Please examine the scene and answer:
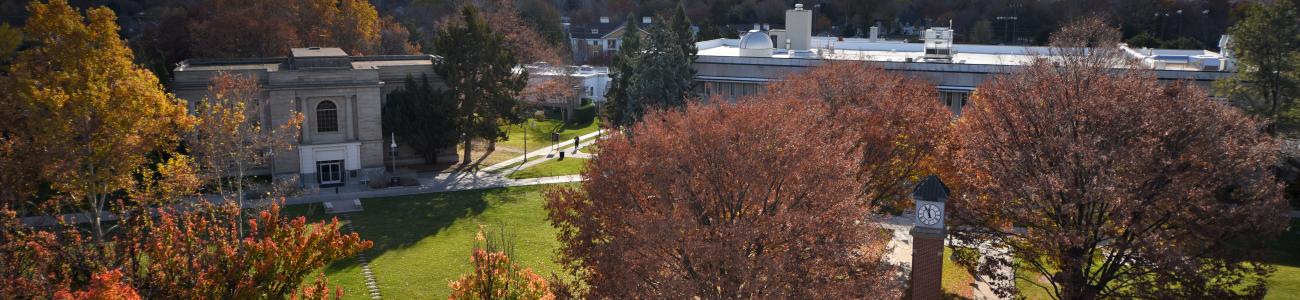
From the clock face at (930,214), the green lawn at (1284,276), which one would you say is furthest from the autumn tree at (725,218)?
the green lawn at (1284,276)

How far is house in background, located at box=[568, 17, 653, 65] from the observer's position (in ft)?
325

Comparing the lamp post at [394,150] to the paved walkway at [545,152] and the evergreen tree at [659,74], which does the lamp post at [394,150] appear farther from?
the evergreen tree at [659,74]

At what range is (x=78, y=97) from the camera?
26250 millimetres

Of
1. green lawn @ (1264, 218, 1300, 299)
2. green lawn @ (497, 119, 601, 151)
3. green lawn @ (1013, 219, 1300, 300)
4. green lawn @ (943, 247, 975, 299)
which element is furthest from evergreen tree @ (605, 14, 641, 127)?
green lawn @ (1264, 218, 1300, 299)

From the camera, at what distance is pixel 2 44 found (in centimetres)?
4325

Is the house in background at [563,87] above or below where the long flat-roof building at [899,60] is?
below

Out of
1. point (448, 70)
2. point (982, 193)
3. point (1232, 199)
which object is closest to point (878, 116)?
point (982, 193)

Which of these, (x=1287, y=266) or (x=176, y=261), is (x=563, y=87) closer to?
(x=1287, y=266)

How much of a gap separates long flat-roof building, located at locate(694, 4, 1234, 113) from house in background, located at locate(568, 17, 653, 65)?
124ft

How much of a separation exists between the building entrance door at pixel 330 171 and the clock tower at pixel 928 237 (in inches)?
1195

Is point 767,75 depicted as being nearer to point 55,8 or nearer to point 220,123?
point 220,123

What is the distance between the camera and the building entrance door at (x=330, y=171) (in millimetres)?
45031

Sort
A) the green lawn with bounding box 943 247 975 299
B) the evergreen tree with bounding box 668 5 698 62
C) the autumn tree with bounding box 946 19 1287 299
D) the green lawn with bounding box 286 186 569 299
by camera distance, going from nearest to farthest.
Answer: the autumn tree with bounding box 946 19 1287 299 < the green lawn with bounding box 943 247 975 299 < the green lawn with bounding box 286 186 569 299 < the evergreen tree with bounding box 668 5 698 62

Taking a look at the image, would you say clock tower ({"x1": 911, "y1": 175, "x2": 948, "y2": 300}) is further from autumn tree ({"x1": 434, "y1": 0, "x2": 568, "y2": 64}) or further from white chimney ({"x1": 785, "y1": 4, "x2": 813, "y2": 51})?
autumn tree ({"x1": 434, "y1": 0, "x2": 568, "y2": 64})
